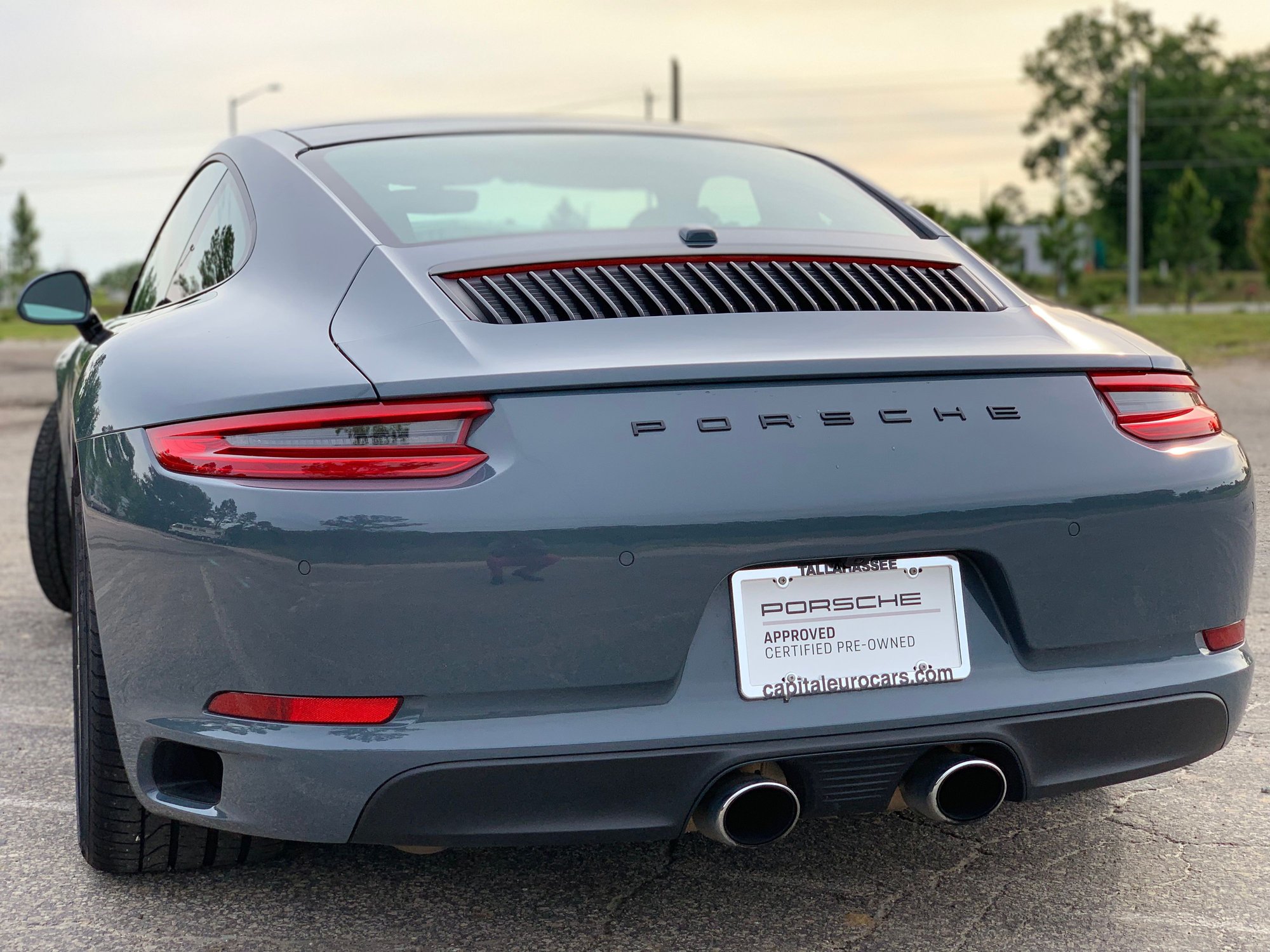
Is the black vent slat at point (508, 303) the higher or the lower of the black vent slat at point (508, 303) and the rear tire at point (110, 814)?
the higher

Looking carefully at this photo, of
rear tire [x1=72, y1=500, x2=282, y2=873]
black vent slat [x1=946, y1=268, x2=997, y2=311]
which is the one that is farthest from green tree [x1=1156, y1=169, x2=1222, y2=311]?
rear tire [x1=72, y1=500, x2=282, y2=873]

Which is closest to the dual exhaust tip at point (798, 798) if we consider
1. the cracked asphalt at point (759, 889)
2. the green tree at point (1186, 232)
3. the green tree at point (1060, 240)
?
the cracked asphalt at point (759, 889)

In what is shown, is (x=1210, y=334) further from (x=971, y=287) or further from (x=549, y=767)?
(x=549, y=767)

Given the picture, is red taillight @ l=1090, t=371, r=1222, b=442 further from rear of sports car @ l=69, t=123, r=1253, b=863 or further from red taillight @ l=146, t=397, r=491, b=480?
red taillight @ l=146, t=397, r=491, b=480

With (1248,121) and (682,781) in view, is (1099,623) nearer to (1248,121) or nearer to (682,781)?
(682,781)

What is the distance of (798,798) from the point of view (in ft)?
6.90

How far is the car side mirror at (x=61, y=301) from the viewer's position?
343cm

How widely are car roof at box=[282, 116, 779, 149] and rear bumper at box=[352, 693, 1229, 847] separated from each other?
1.56m

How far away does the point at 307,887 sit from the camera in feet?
8.56

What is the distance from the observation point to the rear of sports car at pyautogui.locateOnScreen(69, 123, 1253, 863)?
1996 mm

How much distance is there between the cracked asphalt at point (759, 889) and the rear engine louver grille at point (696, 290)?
2.12ft

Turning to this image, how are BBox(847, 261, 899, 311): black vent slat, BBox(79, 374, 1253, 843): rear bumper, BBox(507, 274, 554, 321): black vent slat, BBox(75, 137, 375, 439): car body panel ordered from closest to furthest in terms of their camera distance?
BBox(79, 374, 1253, 843): rear bumper < BBox(75, 137, 375, 439): car body panel < BBox(507, 274, 554, 321): black vent slat < BBox(847, 261, 899, 311): black vent slat

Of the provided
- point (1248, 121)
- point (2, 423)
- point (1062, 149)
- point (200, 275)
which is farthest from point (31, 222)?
point (200, 275)

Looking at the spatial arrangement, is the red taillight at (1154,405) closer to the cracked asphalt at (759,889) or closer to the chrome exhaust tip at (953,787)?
the cracked asphalt at (759,889)
